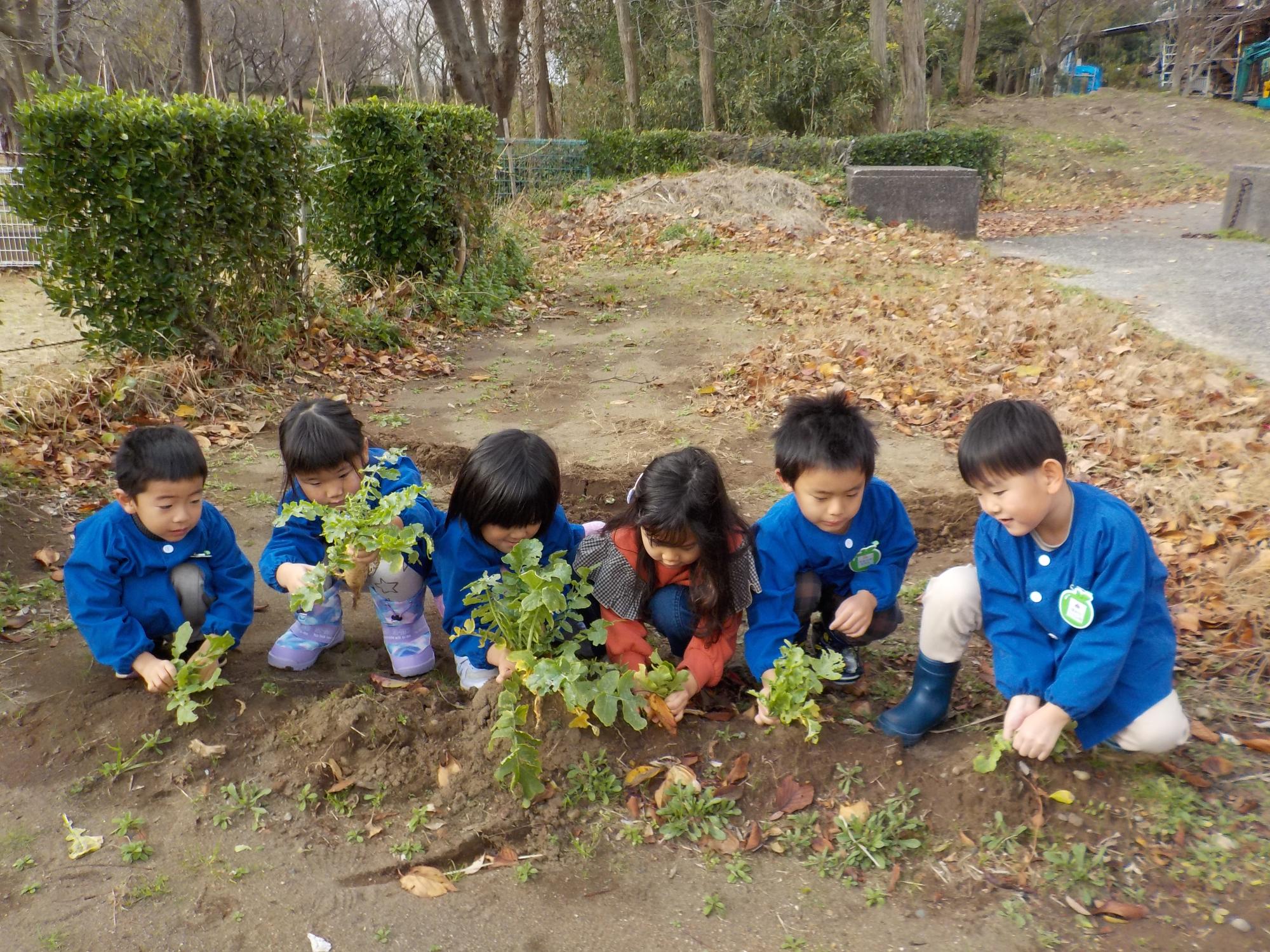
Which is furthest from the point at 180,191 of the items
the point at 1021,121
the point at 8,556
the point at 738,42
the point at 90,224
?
the point at 1021,121

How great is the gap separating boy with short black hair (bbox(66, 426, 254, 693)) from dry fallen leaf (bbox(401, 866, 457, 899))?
1003mm

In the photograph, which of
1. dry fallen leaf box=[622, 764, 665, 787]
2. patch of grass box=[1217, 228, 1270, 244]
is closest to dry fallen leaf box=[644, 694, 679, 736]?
dry fallen leaf box=[622, 764, 665, 787]

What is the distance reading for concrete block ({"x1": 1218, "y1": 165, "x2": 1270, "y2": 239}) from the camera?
1144 centimetres

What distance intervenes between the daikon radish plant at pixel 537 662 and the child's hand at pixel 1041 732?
39.1 inches

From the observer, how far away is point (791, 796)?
2.59 m

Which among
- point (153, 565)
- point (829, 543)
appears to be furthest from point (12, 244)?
point (829, 543)

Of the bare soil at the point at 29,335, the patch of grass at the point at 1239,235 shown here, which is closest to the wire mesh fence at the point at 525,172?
the bare soil at the point at 29,335

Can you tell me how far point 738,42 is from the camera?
2297 centimetres

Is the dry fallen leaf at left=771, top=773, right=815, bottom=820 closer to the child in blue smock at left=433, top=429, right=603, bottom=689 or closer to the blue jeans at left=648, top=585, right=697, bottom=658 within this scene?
the blue jeans at left=648, top=585, right=697, bottom=658

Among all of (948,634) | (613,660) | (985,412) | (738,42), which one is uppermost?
(738,42)

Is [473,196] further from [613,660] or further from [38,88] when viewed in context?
[613,660]

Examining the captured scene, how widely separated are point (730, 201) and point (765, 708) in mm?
11640

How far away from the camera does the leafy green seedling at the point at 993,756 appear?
2.42m

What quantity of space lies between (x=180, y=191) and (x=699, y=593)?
4.60 m
